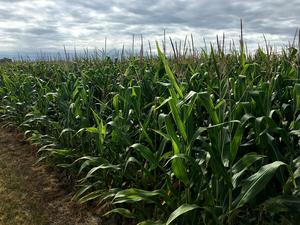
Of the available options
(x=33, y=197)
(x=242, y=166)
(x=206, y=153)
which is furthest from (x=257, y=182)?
(x=33, y=197)

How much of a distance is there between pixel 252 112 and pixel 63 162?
2422 mm

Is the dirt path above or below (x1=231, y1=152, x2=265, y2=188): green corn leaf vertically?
below

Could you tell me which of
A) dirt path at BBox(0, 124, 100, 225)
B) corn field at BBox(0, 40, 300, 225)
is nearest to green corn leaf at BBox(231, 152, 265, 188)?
corn field at BBox(0, 40, 300, 225)

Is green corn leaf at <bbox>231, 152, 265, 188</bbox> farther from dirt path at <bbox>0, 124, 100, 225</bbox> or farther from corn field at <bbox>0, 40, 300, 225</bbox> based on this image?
dirt path at <bbox>0, 124, 100, 225</bbox>

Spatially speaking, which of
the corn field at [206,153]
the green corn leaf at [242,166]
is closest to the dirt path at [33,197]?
the corn field at [206,153]

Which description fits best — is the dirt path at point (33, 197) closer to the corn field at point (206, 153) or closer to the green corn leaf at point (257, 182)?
the corn field at point (206, 153)

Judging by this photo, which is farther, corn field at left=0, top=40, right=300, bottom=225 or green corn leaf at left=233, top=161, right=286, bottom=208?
corn field at left=0, top=40, right=300, bottom=225

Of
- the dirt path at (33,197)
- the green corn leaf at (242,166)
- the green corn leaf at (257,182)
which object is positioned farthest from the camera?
the dirt path at (33,197)

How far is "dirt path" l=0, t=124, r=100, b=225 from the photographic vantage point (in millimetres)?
3191

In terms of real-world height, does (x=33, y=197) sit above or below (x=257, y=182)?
below

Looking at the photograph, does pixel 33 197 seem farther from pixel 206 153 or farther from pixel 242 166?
pixel 242 166

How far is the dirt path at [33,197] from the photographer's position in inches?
126

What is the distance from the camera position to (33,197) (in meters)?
3.64

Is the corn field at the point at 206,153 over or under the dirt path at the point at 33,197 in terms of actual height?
over
